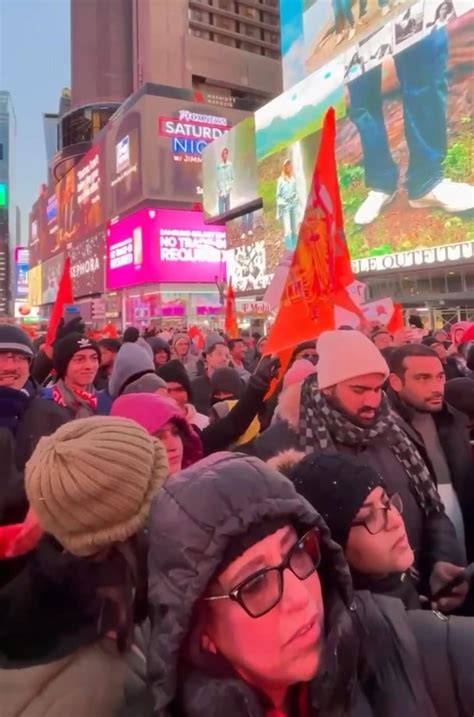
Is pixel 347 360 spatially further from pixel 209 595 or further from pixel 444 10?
pixel 444 10

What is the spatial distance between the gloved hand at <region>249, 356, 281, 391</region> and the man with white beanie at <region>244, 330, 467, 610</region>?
0.72 meters

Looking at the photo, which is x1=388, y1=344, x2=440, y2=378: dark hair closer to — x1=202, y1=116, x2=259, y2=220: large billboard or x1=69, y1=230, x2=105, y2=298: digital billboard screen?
x1=202, y1=116, x2=259, y2=220: large billboard

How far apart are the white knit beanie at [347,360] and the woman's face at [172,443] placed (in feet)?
1.85

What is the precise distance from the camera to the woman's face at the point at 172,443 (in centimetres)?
198

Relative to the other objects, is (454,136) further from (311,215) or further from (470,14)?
(311,215)

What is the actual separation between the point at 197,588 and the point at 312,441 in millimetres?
1232

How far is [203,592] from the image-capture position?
35.3 inches

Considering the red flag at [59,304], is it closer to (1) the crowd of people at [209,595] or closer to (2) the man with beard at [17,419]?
(2) the man with beard at [17,419]

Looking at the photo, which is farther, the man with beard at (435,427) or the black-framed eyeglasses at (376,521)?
the man with beard at (435,427)

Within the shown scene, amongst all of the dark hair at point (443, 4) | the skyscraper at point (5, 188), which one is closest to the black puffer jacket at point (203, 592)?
the dark hair at point (443, 4)

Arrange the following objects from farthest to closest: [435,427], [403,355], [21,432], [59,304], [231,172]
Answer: [231,172]
[59,304]
[403,355]
[435,427]
[21,432]

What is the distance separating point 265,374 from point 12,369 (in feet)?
4.01

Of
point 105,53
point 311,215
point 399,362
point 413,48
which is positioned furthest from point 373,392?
point 105,53

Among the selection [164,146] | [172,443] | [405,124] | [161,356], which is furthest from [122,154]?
[172,443]
